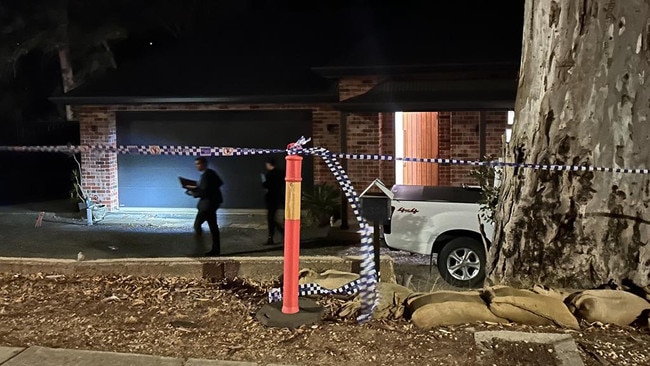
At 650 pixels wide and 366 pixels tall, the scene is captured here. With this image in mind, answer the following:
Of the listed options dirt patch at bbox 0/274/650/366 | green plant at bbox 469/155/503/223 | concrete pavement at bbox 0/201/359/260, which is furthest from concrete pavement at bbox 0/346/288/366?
concrete pavement at bbox 0/201/359/260

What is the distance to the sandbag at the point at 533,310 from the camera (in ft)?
14.6

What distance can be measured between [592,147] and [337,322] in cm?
225

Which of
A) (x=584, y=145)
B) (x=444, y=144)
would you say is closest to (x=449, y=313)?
(x=584, y=145)

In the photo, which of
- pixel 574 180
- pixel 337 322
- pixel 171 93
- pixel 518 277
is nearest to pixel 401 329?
pixel 337 322

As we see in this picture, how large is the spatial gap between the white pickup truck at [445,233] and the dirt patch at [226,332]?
345 cm

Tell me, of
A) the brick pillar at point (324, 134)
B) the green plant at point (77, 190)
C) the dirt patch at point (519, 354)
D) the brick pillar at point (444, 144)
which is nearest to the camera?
the dirt patch at point (519, 354)

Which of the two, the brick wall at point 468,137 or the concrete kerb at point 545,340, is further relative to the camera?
the brick wall at point 468,137

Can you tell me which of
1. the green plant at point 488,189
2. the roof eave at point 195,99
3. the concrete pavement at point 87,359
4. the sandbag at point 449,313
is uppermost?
the roof eave at point 195,99

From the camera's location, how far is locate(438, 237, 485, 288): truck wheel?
333 inches

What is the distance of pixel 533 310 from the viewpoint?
4484 millimetres

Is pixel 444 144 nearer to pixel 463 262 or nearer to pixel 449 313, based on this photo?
pixel 463 262

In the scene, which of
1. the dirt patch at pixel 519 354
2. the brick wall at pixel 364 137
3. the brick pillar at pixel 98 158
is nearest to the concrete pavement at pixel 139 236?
the brick pillar at pixel 98 158

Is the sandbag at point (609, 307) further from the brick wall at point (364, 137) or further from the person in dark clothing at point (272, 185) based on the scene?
the brick wall at point (364, 137)

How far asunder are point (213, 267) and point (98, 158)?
11.2 m
